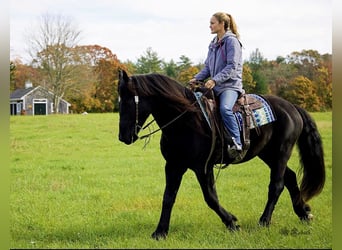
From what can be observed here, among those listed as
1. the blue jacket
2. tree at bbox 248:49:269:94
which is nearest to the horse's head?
the blue jacket

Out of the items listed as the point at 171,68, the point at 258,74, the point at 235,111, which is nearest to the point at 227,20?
the point at 235,111

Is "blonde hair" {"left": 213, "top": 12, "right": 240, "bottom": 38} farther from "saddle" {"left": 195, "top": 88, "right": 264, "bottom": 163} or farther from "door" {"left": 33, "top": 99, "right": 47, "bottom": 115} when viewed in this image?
"door" {"left": 33, "top": 99, "right": 47, "bottom": 115}

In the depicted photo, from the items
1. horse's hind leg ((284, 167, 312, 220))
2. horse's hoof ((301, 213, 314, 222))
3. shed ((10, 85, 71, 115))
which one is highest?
shed ((10, 85, 71, 115))

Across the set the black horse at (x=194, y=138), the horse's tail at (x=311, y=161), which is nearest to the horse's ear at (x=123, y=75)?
the black horse at (x=194, y=138)

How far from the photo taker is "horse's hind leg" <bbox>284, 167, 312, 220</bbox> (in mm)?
5395

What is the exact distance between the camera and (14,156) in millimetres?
9820

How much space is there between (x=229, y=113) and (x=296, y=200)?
174 cm

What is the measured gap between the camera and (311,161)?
18.4ft

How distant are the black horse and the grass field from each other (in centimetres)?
31

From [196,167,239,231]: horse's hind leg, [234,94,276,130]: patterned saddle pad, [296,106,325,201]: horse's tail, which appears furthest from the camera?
[296,106,325,201]: horse's tail

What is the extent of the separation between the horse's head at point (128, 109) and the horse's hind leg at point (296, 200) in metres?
2.46

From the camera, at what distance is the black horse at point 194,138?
4.29 m

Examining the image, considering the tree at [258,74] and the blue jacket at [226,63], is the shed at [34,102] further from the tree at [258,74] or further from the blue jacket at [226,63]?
the blue jacket at [226,63]

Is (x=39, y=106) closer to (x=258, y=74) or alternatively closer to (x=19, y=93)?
(x=19, y=93)
